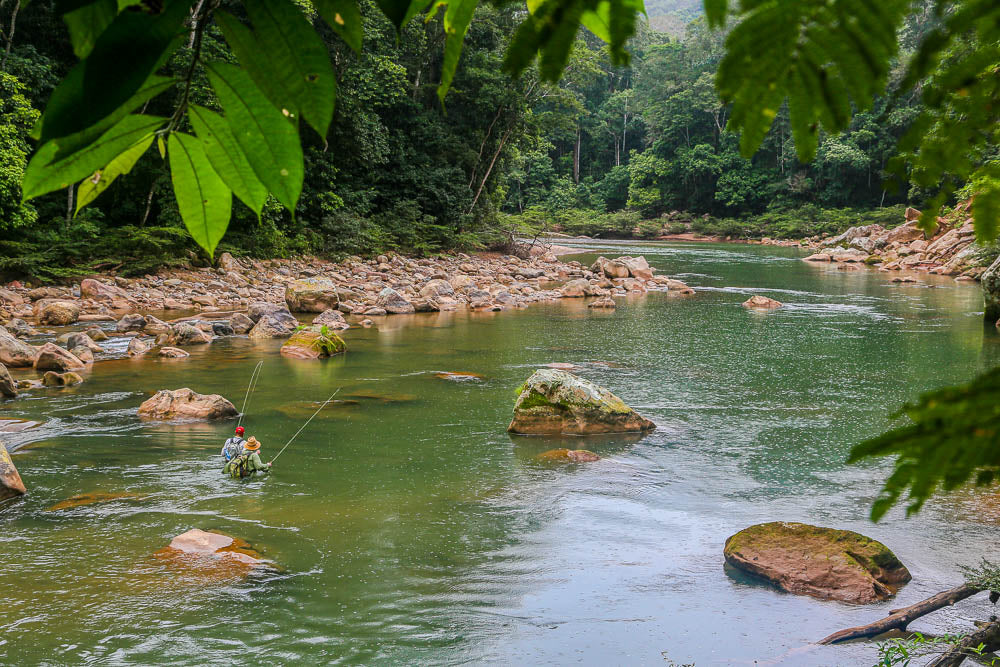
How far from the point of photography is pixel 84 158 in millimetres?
806

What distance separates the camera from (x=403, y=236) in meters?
30.9

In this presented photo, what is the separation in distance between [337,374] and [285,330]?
390 cm

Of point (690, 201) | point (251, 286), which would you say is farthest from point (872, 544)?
point (690, 201)

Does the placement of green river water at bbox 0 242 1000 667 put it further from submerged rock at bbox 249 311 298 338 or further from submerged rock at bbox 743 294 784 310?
submerged rock at bbox 743 294 784 310

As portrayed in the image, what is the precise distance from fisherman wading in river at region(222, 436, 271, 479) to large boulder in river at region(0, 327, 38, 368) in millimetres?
6686

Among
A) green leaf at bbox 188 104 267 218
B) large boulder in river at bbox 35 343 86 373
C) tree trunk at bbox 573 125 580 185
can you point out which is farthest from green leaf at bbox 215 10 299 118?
tree trunk at bbox 573 125 580 185

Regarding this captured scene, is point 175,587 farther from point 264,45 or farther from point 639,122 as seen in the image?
point 639,122

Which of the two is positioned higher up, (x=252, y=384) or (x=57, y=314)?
(x=57, y=314)

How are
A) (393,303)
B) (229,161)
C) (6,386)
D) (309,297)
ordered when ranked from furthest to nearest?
(393,303)
(309,297)
(6,386)
(229,161)

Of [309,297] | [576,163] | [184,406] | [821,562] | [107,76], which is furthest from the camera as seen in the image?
[576,163]

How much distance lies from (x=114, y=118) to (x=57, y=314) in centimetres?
1805

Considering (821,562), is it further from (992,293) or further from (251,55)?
(992,293)

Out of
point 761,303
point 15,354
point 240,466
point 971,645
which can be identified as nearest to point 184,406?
point 240,466

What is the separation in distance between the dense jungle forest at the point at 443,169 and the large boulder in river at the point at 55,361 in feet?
11.7
